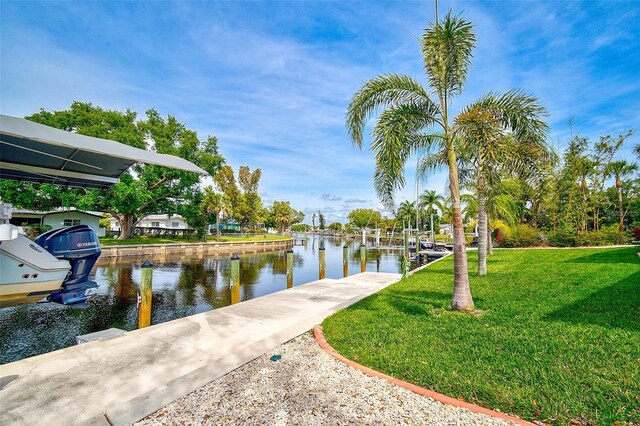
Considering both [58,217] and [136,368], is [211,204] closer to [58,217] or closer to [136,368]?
[58,217]

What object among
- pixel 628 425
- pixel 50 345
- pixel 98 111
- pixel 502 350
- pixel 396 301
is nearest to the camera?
pixel 628 425

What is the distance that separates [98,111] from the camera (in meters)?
30.0

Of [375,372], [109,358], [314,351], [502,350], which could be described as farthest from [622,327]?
[109,358]

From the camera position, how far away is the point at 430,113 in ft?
23.2

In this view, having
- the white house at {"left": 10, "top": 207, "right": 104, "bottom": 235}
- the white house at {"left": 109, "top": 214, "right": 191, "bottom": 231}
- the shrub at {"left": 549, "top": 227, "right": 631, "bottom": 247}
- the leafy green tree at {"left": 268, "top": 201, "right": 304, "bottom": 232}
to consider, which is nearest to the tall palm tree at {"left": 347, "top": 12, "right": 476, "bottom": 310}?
the shrub at {"left": 549, "top": 227, "right": 631, "bottom": 247}

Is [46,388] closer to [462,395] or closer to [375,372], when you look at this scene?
[375,372]

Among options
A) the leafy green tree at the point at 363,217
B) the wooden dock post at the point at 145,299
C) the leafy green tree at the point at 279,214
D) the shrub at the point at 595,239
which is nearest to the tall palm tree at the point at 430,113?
the wooden dock post at the point at 145,299

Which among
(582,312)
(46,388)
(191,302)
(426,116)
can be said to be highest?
(426,116)

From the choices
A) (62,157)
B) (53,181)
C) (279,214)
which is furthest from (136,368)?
(279,214)

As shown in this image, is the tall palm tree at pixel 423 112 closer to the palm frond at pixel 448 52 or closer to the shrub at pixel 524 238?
the palm frond at pixel 448 52

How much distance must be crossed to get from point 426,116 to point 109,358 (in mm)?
7475

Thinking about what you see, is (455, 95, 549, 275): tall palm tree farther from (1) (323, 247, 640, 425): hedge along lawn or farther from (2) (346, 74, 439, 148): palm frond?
(1) (323, 247, 640, 425): hedge along lawn

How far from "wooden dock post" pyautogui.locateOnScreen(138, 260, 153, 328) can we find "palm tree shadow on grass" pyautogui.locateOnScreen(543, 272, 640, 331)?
801cm

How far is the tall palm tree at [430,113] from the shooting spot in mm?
6277
